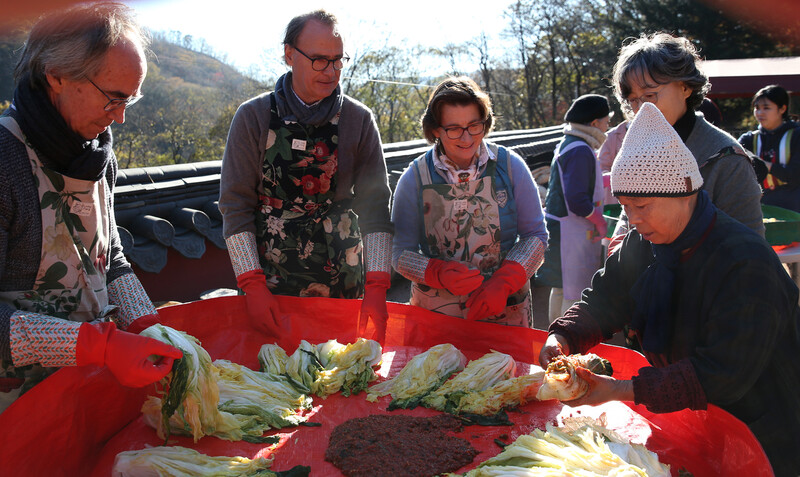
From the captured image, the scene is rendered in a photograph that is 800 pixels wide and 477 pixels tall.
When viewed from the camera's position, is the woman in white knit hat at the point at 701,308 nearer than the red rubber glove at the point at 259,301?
Yes

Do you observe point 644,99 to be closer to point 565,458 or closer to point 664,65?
point 664,65

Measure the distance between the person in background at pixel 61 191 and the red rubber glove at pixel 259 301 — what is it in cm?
75

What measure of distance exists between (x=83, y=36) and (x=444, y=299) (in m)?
1.84

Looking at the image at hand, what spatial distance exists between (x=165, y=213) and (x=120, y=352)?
3325 millimetres

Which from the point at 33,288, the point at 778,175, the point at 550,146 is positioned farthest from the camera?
the point at 550,146

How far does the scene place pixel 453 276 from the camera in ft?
8.73

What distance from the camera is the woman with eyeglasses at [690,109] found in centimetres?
240

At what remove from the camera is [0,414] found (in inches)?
70.2

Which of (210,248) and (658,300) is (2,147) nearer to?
(658,300)

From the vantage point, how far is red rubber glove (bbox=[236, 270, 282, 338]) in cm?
270

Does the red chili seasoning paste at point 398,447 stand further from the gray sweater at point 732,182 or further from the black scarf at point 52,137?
the gray sweater at point 732,182

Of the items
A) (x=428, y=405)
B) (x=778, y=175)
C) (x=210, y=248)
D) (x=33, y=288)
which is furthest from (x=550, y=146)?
(x=33, y=288)

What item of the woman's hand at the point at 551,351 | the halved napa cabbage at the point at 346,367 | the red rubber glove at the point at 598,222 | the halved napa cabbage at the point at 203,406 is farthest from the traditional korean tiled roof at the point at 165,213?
the woman's hand at the point at 551,351

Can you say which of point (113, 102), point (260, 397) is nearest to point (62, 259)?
point (113, 102)
